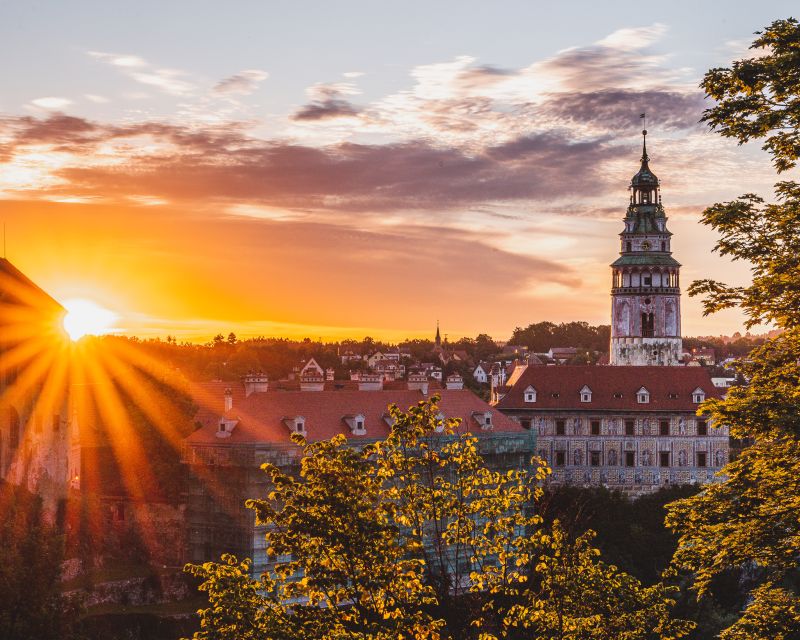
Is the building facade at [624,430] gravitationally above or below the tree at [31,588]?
above

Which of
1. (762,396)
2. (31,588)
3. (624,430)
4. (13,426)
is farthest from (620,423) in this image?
(762,396)

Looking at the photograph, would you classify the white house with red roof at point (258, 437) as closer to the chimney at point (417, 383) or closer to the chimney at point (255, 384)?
the chimney at point (255, 384)

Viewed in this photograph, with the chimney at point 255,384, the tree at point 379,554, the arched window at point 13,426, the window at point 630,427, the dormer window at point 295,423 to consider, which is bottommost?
the tree at point 379,554

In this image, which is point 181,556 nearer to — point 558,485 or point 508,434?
point 508,434

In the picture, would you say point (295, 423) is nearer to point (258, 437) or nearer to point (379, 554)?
point (258, 437)

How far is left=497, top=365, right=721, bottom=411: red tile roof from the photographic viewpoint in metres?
73.3

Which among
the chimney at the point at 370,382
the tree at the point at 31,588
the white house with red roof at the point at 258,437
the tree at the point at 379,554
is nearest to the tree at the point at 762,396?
the tree at the point at 379,554

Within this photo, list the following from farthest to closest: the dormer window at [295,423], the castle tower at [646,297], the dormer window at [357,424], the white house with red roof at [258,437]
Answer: the castle tower at [646,297] < the dormer window at [357,424] < the dormer window at [295,423] < the white house with red roof at [258,437]

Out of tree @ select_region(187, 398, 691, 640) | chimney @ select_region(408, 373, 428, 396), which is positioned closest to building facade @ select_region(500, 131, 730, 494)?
chimney @ select_region(408, 373, 428, 396)

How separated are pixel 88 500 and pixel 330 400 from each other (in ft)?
41.9

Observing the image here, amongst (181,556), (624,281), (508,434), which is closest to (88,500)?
(181,556)

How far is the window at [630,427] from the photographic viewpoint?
240 feet

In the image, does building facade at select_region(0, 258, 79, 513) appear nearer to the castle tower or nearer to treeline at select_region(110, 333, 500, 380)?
treeline at select_region(110, 333, 500, 380)

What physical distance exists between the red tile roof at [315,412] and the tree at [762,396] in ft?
95.1
